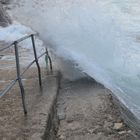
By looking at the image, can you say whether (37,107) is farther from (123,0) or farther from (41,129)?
(123,0)

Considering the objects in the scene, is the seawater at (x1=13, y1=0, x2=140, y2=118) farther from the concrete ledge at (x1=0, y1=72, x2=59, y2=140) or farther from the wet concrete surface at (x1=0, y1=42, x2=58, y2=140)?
the concrete ledge at (x1=0, y1=72, x2=59, y2=140)

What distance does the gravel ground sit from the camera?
502 cm

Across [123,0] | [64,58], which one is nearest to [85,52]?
[64,58]

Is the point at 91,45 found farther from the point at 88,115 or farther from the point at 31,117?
the point at 31,117

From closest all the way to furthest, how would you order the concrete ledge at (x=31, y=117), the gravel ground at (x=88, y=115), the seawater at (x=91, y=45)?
the concrete ledge at (x=31, y=117) < the gravel ground at (x=88, y=115) < the seawater at (x=91, y=45)

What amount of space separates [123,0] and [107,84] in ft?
48.2

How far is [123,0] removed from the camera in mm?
20828

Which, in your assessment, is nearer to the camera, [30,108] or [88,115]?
[30,108]

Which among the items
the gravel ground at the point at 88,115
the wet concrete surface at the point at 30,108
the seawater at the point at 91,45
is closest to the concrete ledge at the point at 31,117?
the wet concrete surface at the point at 30,108

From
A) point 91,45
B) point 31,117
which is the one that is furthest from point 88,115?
point 91,45

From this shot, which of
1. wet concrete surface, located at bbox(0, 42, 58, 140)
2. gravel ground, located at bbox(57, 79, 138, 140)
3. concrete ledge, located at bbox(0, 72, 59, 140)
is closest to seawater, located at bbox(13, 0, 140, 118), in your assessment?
gravel ground, located at bbox(57, 79, 138, 140)

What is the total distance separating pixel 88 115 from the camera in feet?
18.0

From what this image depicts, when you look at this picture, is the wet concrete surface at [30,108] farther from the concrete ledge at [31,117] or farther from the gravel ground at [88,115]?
the gravel ground at [88,115]

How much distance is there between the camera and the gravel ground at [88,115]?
5.02 metres
